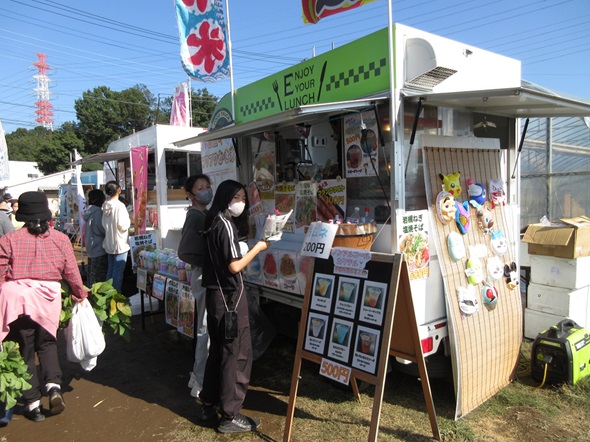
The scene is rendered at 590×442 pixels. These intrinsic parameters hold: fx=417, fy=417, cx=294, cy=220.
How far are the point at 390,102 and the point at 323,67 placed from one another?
0.96 meters

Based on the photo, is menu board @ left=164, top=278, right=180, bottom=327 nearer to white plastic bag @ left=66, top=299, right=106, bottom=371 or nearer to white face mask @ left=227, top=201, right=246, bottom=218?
white plastic bag @ left=66, top=299, right=106, bottom=371

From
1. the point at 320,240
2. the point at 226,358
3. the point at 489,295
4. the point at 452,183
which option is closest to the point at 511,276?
the point at 489,295

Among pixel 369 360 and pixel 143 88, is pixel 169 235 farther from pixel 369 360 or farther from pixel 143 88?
pixel 143 88

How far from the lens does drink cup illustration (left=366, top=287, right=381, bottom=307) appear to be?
2650 mm

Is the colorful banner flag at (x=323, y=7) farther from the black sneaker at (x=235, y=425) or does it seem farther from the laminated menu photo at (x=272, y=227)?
the black sneaker at (x=235, y=425)

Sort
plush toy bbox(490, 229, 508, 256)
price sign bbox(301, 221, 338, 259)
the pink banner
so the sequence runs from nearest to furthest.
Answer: price sign bbox(301, 221, 338, 259) < plush toy bbox(490, 229, 508, 256) < the pink banner

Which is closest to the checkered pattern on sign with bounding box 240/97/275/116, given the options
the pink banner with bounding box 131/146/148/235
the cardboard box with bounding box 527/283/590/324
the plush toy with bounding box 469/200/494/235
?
the plush toy with bounding box 469/200/494/235

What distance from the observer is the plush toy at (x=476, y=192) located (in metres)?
3.45

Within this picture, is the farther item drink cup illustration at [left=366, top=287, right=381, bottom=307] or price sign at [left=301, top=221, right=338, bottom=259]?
price sign at [left=301, top=221, right=338, bottom=259]

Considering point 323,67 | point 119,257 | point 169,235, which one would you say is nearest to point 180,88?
point 169,235

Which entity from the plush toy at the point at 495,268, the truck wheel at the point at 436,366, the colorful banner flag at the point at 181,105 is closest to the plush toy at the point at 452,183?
the plush toy at the point at 495,268

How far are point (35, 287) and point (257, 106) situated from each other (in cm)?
285

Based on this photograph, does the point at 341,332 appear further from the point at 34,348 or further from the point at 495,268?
the point at 34,348

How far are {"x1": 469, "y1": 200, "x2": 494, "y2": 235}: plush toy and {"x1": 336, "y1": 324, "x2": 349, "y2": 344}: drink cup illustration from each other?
1566 mm
